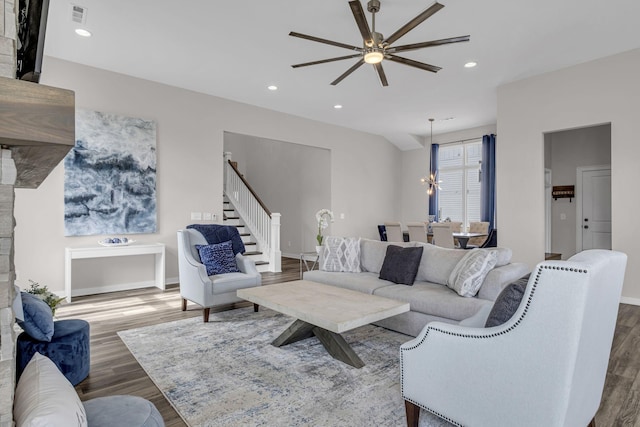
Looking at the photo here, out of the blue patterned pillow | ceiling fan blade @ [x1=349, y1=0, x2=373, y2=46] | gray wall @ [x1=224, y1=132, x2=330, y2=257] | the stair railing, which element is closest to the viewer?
ceiling fan blade @ [x1=349, y1=0, x2=373, y2=46]

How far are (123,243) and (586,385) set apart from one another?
5.18 meters

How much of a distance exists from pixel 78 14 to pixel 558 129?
613 cm

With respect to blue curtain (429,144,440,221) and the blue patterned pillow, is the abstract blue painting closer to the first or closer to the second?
the blue patterned pillow

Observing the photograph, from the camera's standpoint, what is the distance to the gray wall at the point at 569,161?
675 cm

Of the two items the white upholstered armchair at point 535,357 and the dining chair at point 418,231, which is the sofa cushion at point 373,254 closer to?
the dining chair at point 418,231

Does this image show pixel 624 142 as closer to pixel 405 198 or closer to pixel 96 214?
pixel 405 198

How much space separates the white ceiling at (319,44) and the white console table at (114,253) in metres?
2.48

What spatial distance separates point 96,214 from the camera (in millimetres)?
5016

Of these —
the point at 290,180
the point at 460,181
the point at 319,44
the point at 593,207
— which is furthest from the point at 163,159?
the point at 593,207

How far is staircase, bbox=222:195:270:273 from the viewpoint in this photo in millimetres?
6902

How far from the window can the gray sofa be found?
526cm

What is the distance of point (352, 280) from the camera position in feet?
12.8

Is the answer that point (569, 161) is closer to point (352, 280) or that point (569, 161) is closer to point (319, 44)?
point (319, 44)

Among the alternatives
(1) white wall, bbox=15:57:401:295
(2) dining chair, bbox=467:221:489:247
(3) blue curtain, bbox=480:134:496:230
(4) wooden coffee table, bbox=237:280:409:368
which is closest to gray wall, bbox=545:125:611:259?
(3) blue curtain, bbox=480:134:496:230
